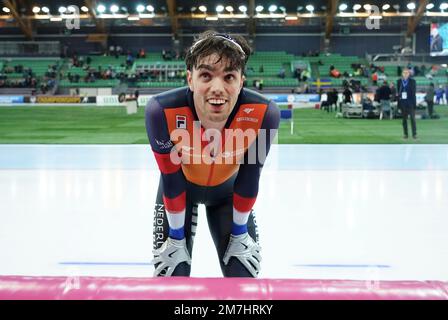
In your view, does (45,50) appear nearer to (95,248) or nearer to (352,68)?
(352,68)

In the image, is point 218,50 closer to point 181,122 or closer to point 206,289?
point 181,122

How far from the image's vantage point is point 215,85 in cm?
230

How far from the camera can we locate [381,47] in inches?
1601

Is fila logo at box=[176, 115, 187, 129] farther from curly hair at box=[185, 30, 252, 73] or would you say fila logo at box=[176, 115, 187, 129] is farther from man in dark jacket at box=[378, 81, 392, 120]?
man in dark jacket at box=[378, 81, 392, 120]

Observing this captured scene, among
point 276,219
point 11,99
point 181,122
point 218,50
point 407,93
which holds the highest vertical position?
point 11,99

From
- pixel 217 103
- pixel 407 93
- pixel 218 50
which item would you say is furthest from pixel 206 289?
pixel 407 93

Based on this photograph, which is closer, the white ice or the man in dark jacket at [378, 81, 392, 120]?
the white ice

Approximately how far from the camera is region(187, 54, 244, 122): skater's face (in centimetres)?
231

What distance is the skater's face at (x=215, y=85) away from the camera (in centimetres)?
231

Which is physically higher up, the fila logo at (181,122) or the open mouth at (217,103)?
the open mouth at (217,103)

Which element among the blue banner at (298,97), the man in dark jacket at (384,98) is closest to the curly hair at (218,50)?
the man in dark jacket at (384,98)

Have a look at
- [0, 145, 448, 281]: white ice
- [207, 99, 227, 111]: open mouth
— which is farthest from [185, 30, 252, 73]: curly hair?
[0, 145, 448, 281]: white ice

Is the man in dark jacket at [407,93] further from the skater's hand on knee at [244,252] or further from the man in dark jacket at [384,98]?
the skater's hand on knee at [244,252]

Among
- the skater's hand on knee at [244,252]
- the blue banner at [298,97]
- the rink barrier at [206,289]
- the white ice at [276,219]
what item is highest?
the blue banner at [298,97]
